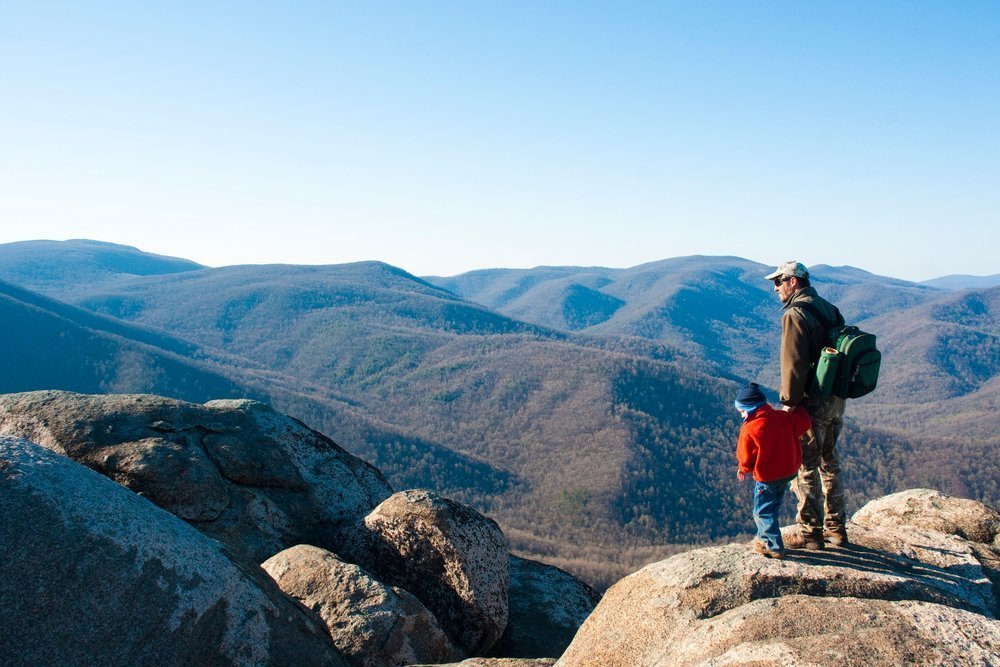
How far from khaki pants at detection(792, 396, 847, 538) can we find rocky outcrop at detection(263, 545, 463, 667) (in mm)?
6051

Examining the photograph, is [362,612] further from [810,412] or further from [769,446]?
[810,412]

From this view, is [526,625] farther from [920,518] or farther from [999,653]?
[999,653]

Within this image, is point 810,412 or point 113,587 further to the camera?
point 810,412

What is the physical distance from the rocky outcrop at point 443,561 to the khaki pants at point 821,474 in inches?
223

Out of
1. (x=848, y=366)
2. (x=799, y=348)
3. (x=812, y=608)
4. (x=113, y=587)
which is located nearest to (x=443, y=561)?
(x=113, y=587)

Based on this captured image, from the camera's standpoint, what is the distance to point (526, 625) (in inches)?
538

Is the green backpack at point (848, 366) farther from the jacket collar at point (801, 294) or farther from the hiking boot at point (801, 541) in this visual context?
the hiking boot at point (801, 541)

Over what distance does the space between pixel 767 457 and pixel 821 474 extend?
5.98ft

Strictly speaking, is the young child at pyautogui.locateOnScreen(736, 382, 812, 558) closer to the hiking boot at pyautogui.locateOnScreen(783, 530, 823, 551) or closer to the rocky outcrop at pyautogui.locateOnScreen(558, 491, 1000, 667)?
the rocky outcrop at pyautogui.locateOnScreen(558, 491, 1000, 667)

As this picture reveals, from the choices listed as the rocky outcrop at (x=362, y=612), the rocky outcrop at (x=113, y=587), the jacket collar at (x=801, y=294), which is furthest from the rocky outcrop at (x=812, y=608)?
the rocky outcrop at (x=113, y=587)

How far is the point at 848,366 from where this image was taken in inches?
369

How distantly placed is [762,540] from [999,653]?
10.3ft

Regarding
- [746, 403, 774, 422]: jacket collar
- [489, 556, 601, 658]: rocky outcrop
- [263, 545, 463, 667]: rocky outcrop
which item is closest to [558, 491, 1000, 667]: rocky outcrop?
[746, 403, 774, 422]: jacket collar

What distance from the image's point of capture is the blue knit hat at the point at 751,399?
926 cm
